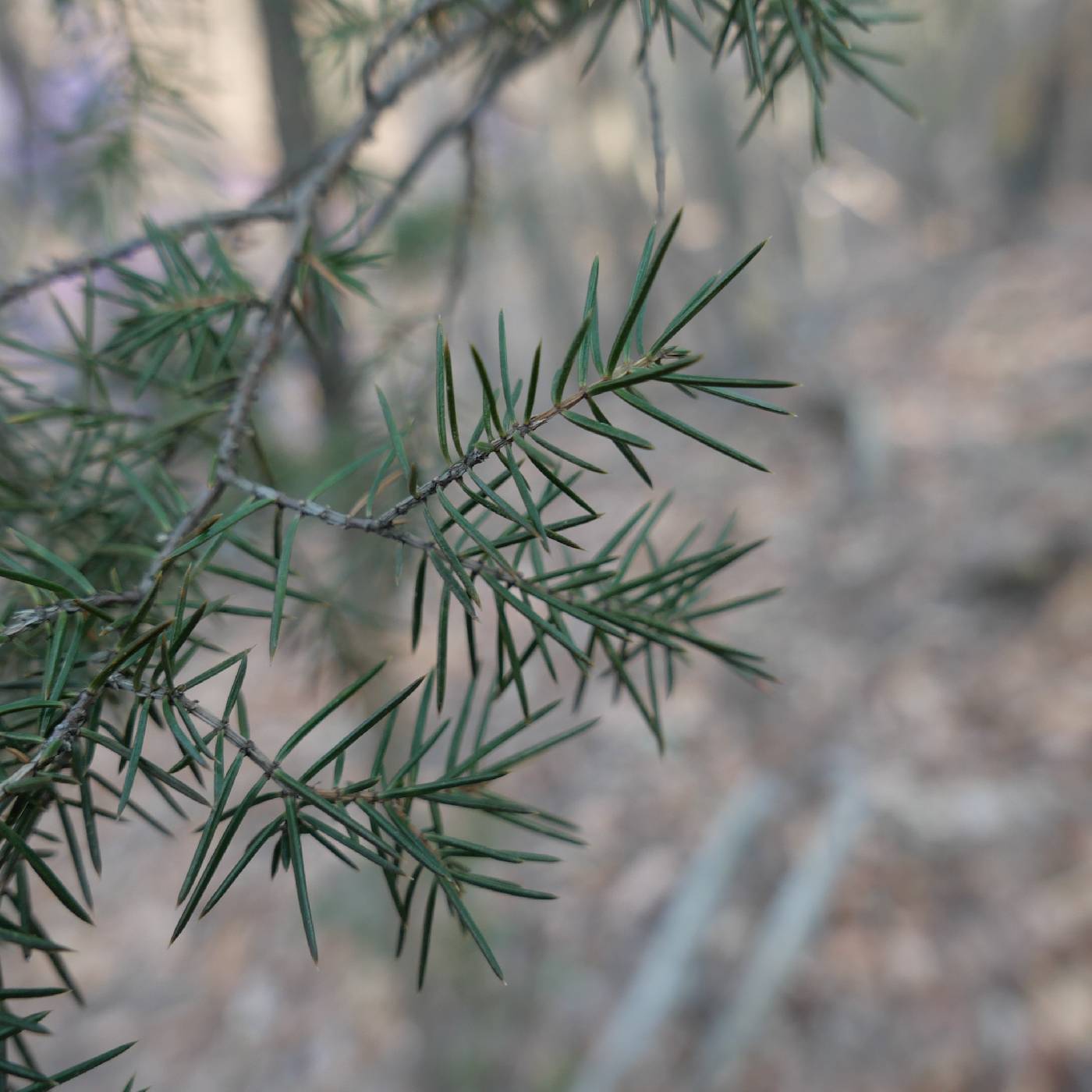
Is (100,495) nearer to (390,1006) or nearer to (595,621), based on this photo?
(595,621)

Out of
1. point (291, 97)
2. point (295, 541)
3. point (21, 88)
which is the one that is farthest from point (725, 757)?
point (21, 88)

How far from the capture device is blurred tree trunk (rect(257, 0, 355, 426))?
1.29m

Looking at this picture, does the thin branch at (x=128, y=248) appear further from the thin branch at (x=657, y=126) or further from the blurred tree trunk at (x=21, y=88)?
the blurred tree trunk at (x=21, y=88)

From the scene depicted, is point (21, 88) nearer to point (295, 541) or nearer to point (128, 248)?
point (128, 248)

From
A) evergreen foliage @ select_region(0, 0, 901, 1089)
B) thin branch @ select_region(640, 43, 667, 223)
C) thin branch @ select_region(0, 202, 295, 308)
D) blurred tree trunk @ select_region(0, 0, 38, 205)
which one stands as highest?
blurred tree trunk @ select_region(0, 0, 38, 205)

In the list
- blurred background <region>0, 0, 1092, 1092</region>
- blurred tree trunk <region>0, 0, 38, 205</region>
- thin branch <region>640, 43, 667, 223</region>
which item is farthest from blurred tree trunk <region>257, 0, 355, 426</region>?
thin branch <region>640, 43, 667, 223</region>

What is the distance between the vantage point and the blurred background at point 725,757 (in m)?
1.10

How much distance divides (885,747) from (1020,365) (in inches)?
85.4

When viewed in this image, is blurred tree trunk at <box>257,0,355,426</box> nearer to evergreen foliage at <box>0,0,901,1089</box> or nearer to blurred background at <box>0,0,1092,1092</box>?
blurred background at <box>0,0,1092,1092</box>

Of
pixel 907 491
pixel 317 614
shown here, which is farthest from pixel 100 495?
pixel 907 491

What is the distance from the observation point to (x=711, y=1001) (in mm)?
1743

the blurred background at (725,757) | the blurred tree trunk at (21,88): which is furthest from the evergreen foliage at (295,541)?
the blurred tree trunk at (21,88)

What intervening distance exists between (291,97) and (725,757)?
1.87 meters

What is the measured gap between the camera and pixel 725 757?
2.29m
